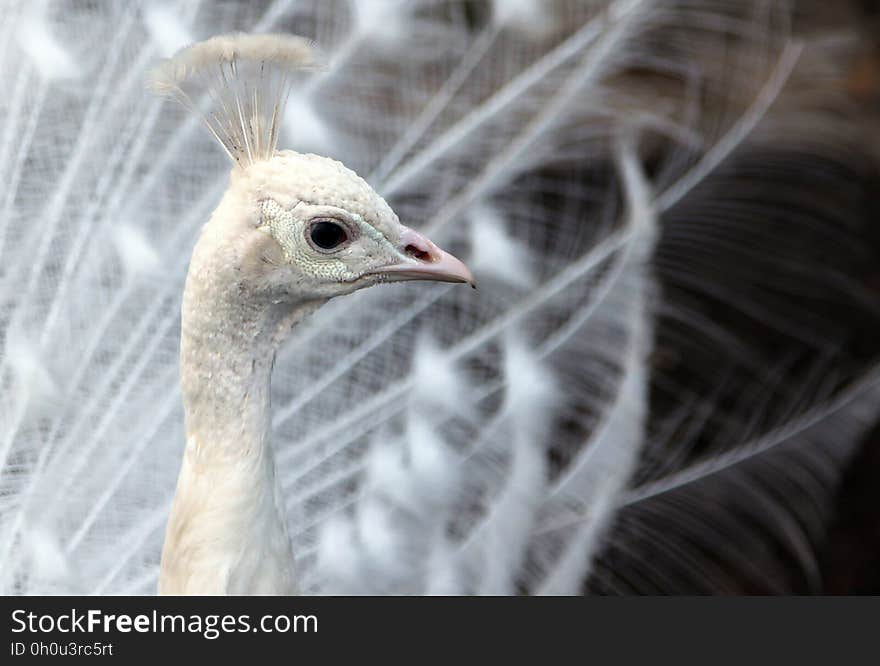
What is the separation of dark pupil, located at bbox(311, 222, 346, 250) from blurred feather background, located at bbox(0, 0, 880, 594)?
52cm

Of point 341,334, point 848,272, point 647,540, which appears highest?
point 848,272

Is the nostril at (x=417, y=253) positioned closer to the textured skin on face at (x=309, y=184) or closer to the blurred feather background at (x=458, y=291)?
the textured skin on face at (x=309, y=184)

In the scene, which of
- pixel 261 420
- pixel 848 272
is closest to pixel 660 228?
pixel 848 272

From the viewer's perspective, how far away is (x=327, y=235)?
2.90 feet

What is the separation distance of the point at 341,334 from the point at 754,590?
1.07 metres

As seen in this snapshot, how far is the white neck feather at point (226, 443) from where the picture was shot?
0.89 m

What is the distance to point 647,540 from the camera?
5.49 ft

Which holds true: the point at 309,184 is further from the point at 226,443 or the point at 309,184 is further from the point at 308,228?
the point at 226,443

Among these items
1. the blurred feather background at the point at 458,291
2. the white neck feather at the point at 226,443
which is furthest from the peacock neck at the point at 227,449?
the blurred feather background at the point at 458,291

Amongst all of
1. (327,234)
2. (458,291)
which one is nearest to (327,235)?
(327,234)

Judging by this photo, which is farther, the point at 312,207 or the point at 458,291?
the point at 458,291

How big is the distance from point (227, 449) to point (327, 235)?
171 mm

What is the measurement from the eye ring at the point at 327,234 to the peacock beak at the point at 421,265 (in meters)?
0.04

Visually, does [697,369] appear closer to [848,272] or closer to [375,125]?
[848,272]
